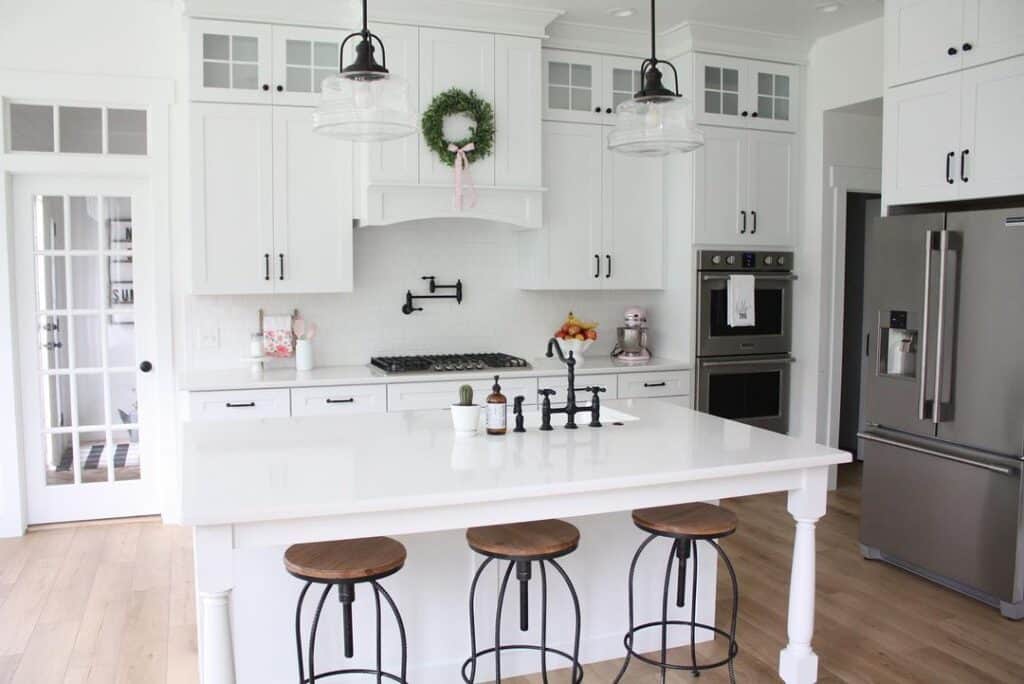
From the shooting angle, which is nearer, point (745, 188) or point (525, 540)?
point (525, 540)

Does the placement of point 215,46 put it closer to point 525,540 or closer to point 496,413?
point 496,413

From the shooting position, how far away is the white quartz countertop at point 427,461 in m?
2.21

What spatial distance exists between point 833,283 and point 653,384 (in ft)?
4.71

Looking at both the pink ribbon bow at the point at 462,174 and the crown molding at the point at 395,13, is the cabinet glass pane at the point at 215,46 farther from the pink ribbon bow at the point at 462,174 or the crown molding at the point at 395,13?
the pink ribbon bow at the point at 462,174

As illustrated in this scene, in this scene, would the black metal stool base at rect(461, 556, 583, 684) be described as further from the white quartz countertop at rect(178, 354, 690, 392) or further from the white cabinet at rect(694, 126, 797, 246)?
the white cabinet at rect(694, 126, 797, 246)

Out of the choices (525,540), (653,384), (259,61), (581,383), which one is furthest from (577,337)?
(525,540)

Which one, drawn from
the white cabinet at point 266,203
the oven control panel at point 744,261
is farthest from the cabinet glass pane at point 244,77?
the oven control panel at point 744,261

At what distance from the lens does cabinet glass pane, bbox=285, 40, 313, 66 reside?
463 centimetres

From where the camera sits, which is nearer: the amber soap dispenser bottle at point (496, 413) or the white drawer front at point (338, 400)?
the amber soap dispenser bottle at point (496, 413)

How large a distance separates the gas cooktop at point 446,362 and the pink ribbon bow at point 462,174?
89cm

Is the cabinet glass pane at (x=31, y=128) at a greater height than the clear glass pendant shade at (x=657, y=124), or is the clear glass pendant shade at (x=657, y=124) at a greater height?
the cabinet glass pane at (x=31, y=128)

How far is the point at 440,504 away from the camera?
2250mm

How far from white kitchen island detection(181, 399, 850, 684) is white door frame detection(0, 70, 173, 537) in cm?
198

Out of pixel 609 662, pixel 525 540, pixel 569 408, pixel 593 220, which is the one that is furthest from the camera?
pixel 593 220
